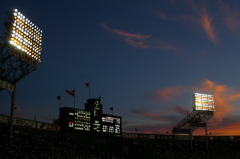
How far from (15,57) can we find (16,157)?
13265 mm

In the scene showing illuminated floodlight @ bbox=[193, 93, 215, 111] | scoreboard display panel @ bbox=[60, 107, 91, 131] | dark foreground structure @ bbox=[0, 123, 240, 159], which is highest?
illuminated floodlight @ bbox=[193, 93, 215, 111]

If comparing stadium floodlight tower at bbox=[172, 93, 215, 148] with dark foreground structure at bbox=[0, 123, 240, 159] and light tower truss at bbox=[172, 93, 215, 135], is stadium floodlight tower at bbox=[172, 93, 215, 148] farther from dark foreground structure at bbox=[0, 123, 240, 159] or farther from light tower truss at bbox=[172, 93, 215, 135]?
dark foreground structure at bbox=[0, 123, 240, 159]

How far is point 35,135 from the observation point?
166 feet

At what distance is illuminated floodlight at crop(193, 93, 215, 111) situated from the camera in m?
73.2

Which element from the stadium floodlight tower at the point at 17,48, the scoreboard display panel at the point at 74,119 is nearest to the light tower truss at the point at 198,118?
the scoreboard display panel at the point at 74,119

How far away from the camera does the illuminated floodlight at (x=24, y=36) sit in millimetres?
39237

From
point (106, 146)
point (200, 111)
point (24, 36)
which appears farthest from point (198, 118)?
point (24, 36)

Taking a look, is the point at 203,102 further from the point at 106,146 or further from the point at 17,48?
the point at 17,48

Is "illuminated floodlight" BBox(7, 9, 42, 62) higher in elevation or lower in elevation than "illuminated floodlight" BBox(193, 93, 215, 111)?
higher

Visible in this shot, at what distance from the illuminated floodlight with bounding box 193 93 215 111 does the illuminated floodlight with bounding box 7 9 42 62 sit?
4362 centimetres

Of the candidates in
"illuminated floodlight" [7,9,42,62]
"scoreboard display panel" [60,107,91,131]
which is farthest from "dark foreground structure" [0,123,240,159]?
"illuminated floodlight" [7,9,42,62]

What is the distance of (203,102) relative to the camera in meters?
73.9

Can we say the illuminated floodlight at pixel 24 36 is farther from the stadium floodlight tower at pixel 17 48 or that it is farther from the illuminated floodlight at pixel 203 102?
the illuminated floodlight at pixel 203 102

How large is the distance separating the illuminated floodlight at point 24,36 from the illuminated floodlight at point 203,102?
143 feet
